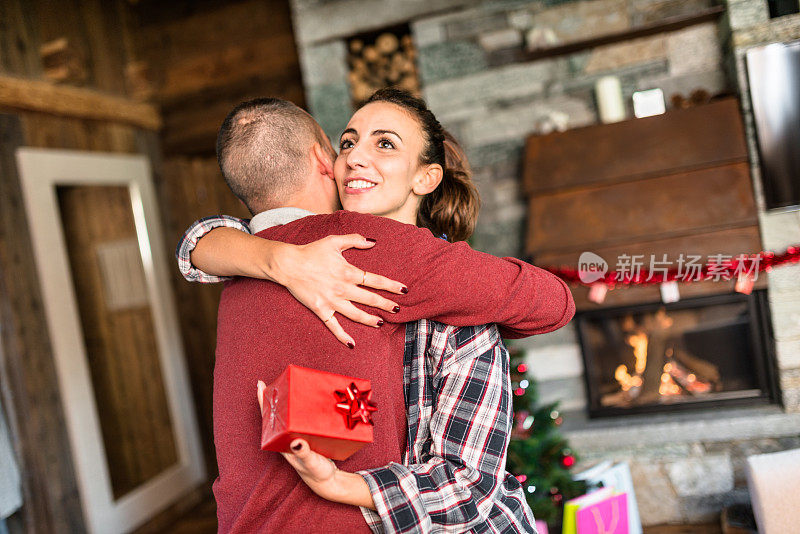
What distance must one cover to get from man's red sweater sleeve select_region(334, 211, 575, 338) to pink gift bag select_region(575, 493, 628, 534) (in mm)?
1464

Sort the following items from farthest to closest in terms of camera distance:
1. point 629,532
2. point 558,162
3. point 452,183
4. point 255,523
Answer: point 558,162 → point 629,532 → point 452,183 → point 255,523

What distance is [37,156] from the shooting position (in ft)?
11.1

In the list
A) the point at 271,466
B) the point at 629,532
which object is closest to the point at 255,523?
the point at 271,466

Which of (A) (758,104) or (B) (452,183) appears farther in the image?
(A) (758,104)

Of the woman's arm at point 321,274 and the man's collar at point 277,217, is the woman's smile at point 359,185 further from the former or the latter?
the woman's arm at point 321,274

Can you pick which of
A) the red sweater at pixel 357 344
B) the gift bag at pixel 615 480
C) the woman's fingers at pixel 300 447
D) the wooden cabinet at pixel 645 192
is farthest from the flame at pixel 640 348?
the woman's fingers at pixel 300 447

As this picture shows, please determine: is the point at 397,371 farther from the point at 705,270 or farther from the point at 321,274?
the point at 705,270

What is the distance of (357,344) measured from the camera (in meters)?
1.03

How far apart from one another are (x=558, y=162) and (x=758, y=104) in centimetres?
86

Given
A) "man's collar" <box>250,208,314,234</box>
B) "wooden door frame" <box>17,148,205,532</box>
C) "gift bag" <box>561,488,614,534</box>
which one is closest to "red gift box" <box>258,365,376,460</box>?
"man's collar" <box>250,208,314,234</box>

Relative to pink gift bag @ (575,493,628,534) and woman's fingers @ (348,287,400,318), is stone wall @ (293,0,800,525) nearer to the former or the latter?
pink gift bag @ (575,493,628,534)

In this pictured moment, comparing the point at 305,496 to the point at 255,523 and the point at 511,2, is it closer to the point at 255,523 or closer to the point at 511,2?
the point at 255,523

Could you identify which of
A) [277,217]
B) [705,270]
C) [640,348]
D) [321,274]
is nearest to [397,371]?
[321,274]

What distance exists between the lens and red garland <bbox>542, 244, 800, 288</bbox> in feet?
9.11
